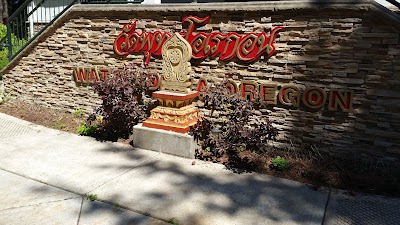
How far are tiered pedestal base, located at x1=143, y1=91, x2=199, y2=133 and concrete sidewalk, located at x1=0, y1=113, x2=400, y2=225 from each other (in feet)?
1.43

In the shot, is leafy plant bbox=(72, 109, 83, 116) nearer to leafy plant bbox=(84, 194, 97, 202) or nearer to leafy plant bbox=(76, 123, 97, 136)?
leafy plant bbox=(76, 123, 97, 136)

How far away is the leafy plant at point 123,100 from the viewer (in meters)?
5.60

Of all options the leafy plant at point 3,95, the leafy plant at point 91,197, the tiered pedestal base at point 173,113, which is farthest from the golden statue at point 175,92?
the leafy plant at point 3,95

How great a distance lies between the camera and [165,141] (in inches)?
201

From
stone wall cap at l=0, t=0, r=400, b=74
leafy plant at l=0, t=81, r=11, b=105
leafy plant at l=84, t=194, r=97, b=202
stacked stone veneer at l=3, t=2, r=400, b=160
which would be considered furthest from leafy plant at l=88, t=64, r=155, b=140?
leafy plant at l=0, t=81, r=11, b=105

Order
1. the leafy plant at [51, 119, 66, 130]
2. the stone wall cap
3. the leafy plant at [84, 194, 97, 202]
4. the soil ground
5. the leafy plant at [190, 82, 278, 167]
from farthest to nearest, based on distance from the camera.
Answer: the leafy plant at [51, 119, 66, 130], the leafy plant at [190, 82, 278, 167], the stone wall cap, the soil ground, the leafy plant at [84, 194, 97, 202]

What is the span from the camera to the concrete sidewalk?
338cm

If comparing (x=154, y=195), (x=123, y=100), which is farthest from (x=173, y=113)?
(x=154, y=195)

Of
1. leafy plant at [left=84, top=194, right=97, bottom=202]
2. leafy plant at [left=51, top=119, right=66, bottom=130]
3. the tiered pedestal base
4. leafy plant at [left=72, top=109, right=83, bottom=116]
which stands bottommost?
leafy plant at [left=84, top=194, right=97, bottom=202]

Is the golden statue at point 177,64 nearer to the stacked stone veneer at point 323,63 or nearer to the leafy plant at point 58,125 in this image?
the stacked stone veneer at point 323,63

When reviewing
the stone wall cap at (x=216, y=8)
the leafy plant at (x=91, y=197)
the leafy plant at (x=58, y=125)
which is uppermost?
the stone wall cap at (x=216, y=8)

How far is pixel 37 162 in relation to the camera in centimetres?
473

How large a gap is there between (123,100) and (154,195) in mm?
2280

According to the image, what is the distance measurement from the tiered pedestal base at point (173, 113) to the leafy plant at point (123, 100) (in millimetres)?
558
